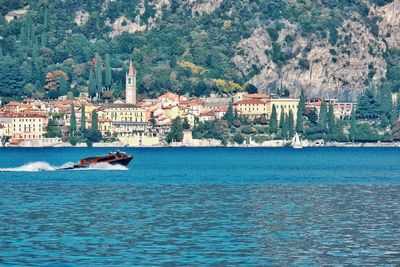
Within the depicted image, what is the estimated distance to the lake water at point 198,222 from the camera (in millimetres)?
52094

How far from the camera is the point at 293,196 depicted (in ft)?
266

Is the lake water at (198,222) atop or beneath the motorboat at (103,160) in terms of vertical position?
beneath

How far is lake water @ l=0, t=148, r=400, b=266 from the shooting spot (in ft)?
171

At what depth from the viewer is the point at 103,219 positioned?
64188 mm

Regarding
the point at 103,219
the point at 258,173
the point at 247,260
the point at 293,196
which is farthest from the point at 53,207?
the point at 258,173

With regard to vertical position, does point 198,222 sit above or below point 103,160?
below

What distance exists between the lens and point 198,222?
62.9 meters

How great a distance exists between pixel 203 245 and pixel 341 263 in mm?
6225

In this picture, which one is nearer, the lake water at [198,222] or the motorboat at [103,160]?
the lake water at [198,222]

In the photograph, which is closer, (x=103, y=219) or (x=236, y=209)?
(x=103, y=219)

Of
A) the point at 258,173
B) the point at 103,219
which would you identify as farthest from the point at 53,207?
the point at 258,173

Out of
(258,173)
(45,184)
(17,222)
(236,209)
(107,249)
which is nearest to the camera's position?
(107,249)

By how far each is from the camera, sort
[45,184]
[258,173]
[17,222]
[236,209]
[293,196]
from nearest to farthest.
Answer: [17,222]
[236,209]
[293,196]
[45,184]
[258,173]

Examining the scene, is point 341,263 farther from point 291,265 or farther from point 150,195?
point 150,195
